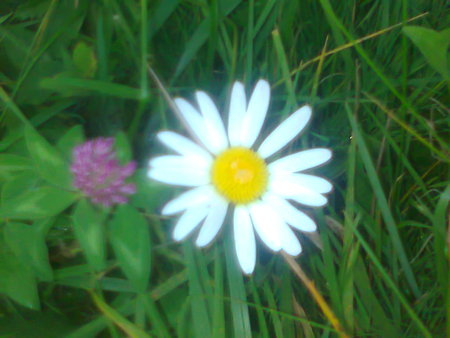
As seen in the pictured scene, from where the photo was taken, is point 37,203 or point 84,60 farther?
point 84,60

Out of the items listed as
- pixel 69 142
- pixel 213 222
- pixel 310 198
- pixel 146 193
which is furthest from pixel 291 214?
pixel 69 142

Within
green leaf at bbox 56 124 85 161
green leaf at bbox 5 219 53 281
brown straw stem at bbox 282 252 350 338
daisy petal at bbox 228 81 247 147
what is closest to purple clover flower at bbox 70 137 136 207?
green leaf at bbox 56 124 85 161

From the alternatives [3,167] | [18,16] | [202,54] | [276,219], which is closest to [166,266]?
[276,219]

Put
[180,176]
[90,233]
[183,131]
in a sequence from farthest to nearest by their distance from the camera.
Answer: [183,131] → [180,176] → [90,233]

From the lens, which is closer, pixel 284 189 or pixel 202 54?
pixel 284 189

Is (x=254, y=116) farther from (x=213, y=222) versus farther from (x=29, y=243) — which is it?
(x=29, y=243)

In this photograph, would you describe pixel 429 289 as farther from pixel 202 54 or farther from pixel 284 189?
pixel 202 54

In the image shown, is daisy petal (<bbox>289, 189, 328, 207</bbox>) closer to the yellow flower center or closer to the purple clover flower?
the yellow flower center
